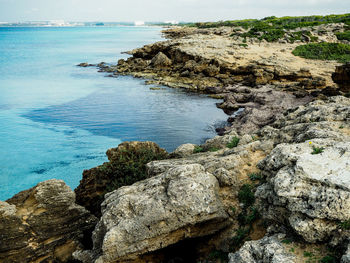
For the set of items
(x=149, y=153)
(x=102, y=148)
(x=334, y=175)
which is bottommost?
(x=102, y=148)

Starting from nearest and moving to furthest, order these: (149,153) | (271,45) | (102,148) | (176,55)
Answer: (149,153)
(102,148)
(176,55)
(271,45)

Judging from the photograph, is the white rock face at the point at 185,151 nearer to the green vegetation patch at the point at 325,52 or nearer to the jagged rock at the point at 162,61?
the jagged rock at the point at 162,61

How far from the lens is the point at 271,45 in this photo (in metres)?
55.1

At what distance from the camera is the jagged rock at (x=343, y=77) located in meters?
26.4

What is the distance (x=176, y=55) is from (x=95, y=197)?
3986 cm

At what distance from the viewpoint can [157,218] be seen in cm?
772

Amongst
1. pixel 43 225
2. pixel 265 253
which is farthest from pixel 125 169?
pixel 265 253

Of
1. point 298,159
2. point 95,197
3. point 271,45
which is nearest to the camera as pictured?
point 298,159

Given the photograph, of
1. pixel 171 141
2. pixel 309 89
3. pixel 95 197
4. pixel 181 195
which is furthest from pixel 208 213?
pixel 309 89

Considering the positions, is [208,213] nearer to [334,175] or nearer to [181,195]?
[181,195]

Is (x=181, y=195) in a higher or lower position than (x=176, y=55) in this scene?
lower

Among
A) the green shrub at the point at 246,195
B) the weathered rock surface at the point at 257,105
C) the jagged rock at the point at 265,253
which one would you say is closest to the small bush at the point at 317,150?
the green shrub at the point at 246,195

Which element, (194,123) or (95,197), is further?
(194,123)

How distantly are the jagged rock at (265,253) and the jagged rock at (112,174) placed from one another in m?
7.10
